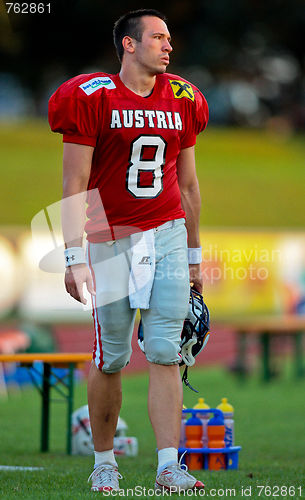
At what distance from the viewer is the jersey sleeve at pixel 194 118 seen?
4.66m

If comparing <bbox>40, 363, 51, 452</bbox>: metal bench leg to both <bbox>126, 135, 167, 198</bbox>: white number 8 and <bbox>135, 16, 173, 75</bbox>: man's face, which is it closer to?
<bbox>126, 135, 167, 198</bbox>: white number 8

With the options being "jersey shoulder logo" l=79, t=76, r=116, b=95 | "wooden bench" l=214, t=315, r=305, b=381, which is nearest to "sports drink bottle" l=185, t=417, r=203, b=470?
"jersey shoulder logo" l=79, t=76, r=116, b=95

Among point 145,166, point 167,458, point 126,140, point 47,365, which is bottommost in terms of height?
point 167,458

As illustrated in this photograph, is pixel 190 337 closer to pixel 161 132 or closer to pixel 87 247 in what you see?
pixel 87 247

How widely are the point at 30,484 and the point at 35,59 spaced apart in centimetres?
3558

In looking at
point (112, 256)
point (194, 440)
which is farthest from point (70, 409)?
point (112, 256)

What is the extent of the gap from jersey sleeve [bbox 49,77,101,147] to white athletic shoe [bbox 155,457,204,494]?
1.49 m

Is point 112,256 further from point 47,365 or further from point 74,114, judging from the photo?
point 47,365

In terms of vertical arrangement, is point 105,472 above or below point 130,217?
below

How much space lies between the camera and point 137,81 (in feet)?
14.9

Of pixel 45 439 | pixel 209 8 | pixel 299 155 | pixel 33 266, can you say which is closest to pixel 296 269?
pixel 33 266

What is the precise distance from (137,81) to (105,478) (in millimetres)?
1845

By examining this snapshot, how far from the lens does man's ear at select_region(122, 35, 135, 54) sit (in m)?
4.60

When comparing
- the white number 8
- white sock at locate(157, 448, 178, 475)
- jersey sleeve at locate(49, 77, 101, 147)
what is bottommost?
white sock at locate(157, 448, 178, 475)
